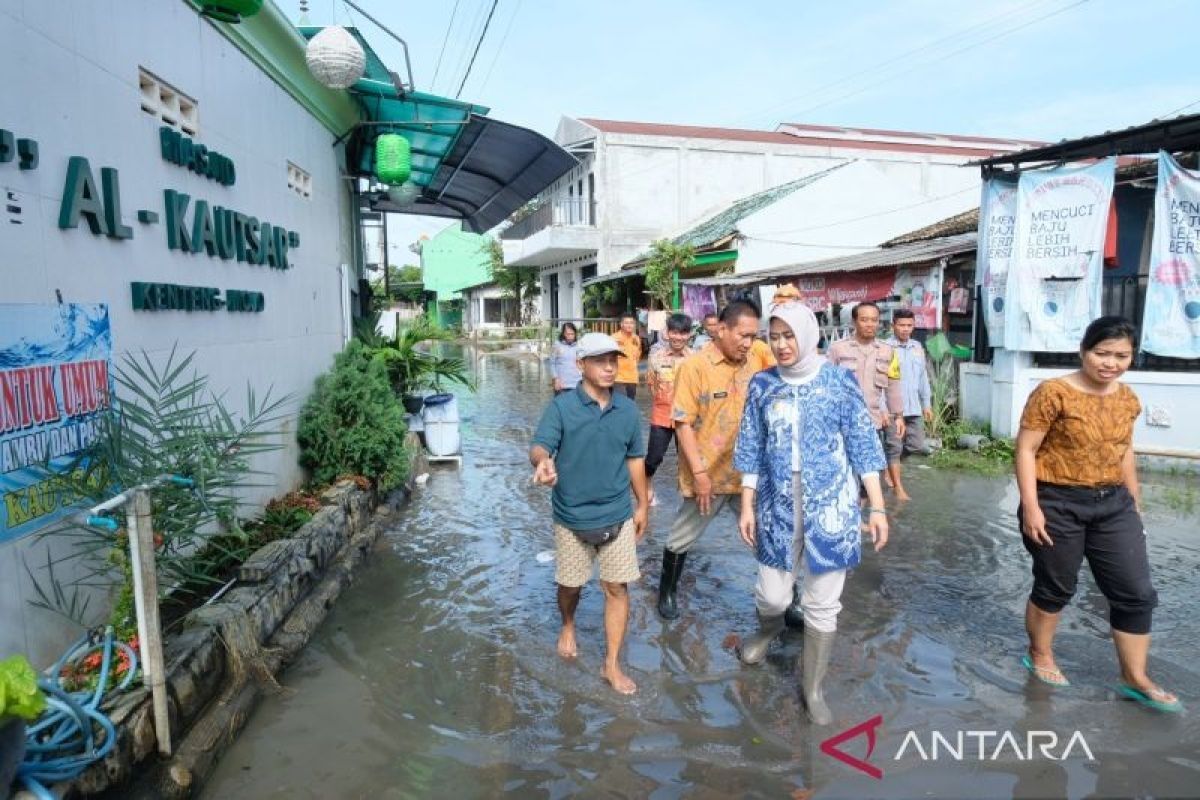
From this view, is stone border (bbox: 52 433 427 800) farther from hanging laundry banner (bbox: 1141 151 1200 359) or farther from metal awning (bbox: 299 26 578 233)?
hanging laundry banner (bbox: 1141 151 1200 359)

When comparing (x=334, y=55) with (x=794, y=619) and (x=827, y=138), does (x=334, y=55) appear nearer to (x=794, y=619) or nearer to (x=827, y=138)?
(x=794, y=619)

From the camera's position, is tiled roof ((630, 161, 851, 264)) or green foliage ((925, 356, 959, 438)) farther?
tiled roof ((630, 161, 851, 264))

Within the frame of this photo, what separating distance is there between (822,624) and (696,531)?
1.20 m

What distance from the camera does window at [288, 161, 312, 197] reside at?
721 centimetres

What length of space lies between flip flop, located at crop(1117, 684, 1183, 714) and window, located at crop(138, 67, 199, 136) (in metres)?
5.89

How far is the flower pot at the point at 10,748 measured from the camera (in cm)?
226

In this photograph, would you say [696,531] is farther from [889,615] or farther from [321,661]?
[321,661]

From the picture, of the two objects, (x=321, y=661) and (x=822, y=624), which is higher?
(x=822, y=624)

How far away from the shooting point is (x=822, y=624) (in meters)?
3.62

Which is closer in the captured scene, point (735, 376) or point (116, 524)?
point (116, 524)

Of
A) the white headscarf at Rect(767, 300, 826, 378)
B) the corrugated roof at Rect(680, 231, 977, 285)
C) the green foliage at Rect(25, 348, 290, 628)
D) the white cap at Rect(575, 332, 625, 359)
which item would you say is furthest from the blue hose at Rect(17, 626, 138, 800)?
the corrugated roof at Rect(680, 231, 977, 285)

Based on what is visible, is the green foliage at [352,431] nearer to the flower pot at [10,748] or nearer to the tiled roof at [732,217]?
the flower pot at [10,748]

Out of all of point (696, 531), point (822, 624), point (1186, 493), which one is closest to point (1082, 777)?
point (822, 624)

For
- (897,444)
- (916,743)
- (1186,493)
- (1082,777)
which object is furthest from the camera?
(1186,493)
